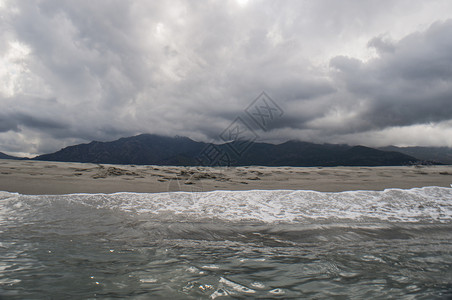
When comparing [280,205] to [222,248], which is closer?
[222,248]

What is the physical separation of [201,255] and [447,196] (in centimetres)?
1186

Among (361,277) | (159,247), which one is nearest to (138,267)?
(159,247)

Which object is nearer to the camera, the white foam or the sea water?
the sea water

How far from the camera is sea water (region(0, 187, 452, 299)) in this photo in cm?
285

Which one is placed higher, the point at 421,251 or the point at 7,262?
the point at 7,262

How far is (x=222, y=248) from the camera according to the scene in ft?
14.8

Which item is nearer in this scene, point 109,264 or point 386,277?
point 386,277

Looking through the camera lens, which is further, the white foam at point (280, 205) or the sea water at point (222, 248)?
the white foam at point (280, 205)

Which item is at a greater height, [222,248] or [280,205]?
[280,205]

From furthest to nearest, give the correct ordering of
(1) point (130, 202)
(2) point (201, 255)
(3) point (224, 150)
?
(3) point (224, 150) < (1) point (130, 202) < (2) point (201, 255)

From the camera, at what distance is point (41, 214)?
6.69 meters

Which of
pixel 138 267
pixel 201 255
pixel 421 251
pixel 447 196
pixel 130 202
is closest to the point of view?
pixel 138 267

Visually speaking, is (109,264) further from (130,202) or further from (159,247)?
(130,202)

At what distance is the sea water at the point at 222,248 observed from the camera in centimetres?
285
